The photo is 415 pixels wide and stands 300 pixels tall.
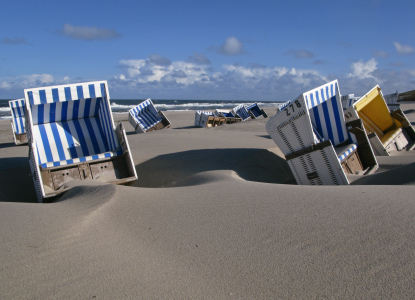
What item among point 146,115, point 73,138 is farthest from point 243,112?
point 73,138

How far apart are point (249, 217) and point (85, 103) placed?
16.8 feet

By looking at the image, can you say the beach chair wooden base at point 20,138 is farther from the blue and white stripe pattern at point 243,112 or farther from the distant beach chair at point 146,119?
the blue and white stripe pattern at point 243,112

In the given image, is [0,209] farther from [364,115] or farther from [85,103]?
[364,115]

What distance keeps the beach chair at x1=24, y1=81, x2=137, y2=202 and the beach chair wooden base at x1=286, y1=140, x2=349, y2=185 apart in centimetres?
281

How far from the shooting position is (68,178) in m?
5.70

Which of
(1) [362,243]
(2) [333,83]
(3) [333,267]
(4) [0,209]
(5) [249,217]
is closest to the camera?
(3) [333,267]

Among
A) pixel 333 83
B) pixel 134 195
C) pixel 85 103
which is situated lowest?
pixel 134 195

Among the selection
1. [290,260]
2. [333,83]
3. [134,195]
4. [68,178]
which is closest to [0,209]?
[134,195]

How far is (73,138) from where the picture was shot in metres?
7.05

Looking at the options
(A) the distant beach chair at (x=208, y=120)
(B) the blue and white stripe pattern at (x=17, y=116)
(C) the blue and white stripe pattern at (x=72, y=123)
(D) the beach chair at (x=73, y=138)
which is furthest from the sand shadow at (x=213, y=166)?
(A) the distant beach chair at (x=208, y=120)

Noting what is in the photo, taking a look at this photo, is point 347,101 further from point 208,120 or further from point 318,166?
point 318,166

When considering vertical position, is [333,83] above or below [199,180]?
above

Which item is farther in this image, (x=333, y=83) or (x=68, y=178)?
(x=333, y=83)

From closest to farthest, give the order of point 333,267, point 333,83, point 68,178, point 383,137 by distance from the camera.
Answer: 1. point 333,267
2. point 68,178
3. point 333,83
4. point 383,137
